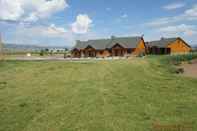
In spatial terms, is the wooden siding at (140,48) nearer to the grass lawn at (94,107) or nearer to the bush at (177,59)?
the bush at (177,59)

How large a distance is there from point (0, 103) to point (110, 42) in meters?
56.2

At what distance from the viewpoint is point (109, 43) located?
2746 inches

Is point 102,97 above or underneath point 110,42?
underneath

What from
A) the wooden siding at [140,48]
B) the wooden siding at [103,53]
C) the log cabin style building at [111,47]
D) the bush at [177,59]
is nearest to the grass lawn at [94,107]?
the bush at [177,59]

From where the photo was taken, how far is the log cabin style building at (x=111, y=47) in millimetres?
65438

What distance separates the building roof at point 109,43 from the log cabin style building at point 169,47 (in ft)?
23.9

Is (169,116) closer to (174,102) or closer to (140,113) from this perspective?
(140,113)

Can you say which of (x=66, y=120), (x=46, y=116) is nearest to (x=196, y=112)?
(x=66, y=120)

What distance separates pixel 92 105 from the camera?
14094 mm

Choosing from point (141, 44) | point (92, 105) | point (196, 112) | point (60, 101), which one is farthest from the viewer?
point (141, 44)

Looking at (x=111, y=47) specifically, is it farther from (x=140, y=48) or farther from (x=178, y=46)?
(x=178, y=46)

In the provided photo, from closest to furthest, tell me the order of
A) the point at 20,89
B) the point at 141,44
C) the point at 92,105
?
the point at 92,105 → the point at 20,89 → the point at 141,44

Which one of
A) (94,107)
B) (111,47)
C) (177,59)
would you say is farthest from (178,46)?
(94,107)

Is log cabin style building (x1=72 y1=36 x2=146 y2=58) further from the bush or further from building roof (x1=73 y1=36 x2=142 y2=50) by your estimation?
the bush
